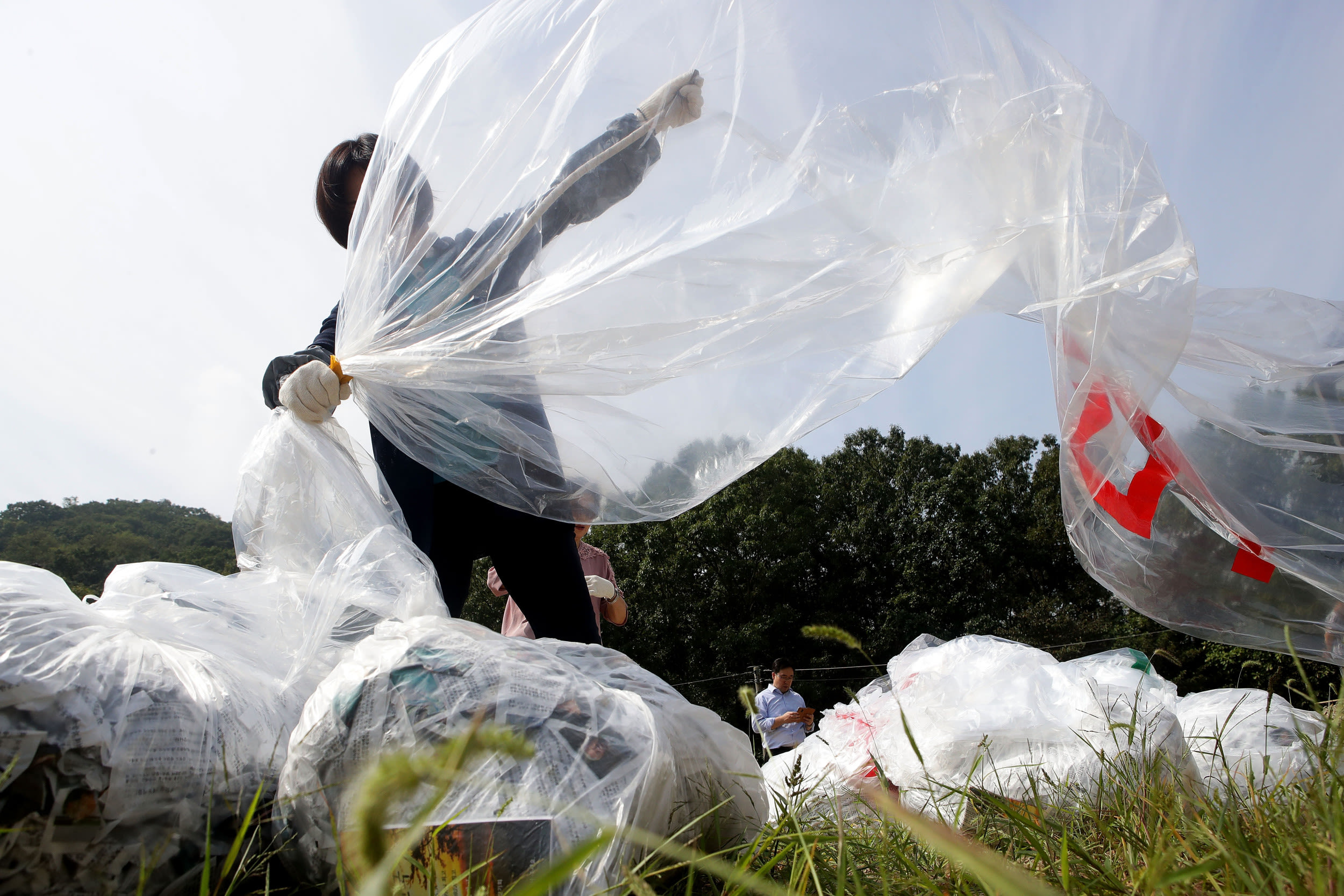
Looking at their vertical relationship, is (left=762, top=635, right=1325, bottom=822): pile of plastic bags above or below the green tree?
below

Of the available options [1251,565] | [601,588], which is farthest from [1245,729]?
[601,588]

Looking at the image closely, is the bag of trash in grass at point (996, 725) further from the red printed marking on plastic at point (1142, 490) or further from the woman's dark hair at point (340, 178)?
the woman's dark hair at point (340, 178)

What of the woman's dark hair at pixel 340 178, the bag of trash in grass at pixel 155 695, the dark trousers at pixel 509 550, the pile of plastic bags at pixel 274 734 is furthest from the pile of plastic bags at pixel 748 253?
the pile of plastic bags at pixel 274 734

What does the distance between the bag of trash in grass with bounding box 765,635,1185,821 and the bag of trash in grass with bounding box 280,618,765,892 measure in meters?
0.72

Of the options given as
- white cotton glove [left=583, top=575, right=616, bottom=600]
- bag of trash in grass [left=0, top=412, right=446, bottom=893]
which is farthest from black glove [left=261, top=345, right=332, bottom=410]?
white cotton glove [left=583, top=575, right=616, bottom=600]

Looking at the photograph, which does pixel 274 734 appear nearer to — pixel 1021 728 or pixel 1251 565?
pixel 1021 728

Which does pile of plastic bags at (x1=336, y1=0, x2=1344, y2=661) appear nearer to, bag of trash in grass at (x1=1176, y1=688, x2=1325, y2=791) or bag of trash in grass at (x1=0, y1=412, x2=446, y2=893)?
bag of trash in grass at (x1=0, y1=412, x2=446, y2=893)

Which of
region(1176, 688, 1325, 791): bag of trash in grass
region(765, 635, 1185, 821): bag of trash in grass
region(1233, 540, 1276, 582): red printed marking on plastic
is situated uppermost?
region(1233, 540, 1276, 582): red printed marking on plastic

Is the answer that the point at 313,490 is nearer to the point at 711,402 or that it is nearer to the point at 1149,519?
the point at 711,402

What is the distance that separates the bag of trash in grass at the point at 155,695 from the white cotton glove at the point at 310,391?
0.33 meters

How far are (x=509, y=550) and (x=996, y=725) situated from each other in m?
1.21

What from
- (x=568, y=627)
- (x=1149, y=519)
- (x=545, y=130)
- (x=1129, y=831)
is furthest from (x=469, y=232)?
(x=1149, y=519)

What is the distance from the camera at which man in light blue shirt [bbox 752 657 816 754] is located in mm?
3982

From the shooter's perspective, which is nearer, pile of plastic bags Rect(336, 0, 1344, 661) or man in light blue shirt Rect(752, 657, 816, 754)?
pile of plastic bags Rect(336, 0, 1344, 661)
